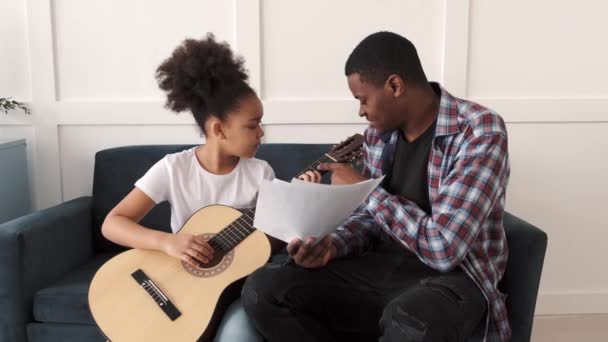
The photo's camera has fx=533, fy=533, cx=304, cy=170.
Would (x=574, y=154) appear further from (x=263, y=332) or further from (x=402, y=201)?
(x=263, y=332)

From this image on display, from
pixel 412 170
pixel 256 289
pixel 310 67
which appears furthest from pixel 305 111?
pixel 256 289

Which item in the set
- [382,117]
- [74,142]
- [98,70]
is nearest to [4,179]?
[74,142]

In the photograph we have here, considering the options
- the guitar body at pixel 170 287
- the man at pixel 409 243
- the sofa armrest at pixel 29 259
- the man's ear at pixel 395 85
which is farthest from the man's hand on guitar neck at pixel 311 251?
the sofa armrest at pixel 29 259

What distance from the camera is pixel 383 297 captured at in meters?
1.31

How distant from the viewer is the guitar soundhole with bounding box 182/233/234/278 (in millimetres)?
1361

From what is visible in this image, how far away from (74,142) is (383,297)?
5.10ft

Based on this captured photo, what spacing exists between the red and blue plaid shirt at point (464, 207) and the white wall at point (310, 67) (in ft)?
2.97

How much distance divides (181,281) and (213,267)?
0.09 metres

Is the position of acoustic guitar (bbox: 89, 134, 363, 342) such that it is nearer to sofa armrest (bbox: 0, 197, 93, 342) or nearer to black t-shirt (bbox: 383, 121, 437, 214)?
black t-shirt (bbox: 383, 121, 437, 214)

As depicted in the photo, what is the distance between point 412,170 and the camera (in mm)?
1398

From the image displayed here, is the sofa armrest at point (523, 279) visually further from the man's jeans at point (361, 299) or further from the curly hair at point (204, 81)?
the curly hair at point (204, 81)

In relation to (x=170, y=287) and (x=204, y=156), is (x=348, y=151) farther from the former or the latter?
(x=170, y=287)

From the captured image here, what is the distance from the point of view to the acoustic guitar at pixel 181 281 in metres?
1.28

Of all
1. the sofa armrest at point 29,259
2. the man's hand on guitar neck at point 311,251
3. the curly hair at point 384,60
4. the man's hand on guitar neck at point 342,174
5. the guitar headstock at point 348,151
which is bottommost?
the sofa armrest at point 29,259
